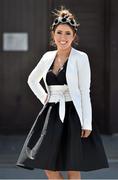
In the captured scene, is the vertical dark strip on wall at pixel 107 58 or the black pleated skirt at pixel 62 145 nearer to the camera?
the black pleated skirt at pixel 62 145

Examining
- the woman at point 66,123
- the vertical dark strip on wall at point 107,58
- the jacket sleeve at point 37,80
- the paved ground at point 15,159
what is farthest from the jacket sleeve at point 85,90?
the vertical dark strip on wall at point 107,58

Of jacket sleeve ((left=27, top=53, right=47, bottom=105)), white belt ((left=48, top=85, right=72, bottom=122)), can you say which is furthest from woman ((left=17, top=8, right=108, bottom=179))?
jacket sleeve ((left=27, top=53, right=47, bottom=105))

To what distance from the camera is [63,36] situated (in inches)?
184

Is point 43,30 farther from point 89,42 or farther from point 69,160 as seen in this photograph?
point 69,160

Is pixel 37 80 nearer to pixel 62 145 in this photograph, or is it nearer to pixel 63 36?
pixel 63 36

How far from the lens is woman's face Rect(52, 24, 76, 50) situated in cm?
468

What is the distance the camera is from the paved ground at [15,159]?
6.96 meters

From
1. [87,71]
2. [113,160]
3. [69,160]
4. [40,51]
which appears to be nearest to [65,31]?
[87,71]

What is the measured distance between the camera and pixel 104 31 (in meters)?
9.63

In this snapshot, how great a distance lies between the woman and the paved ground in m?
2.29

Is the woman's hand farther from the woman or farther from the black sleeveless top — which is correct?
the black sleeveless top

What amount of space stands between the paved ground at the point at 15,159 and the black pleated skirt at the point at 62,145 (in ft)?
7.48

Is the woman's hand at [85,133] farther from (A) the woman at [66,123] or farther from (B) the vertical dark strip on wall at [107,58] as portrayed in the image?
(B) the vertical dark strip on wall at [107,58]

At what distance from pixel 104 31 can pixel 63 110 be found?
5.16 metres
